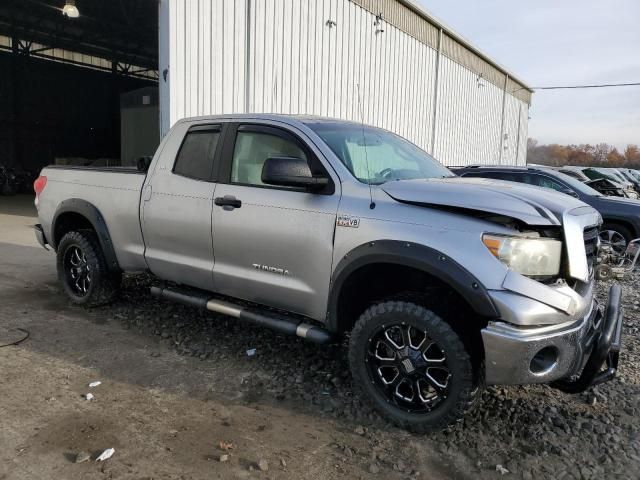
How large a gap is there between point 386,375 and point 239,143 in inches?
83.3

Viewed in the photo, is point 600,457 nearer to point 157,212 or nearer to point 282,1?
point 157,212

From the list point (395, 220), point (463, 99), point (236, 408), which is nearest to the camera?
point (395, 220)

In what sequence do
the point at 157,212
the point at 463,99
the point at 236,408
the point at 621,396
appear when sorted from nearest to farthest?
1. the point at 236,408
2. the point at 621,396
3. the point at 157,212
4. the point at 463,99

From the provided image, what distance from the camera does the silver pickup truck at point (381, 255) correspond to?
279cm

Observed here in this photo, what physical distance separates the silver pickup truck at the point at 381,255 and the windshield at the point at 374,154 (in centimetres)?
2

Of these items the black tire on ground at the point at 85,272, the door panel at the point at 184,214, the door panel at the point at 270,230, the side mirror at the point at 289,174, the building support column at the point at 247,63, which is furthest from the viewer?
the building support column at the point at 247,63

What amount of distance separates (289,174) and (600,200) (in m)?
7.84

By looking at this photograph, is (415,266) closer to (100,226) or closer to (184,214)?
(184,214)

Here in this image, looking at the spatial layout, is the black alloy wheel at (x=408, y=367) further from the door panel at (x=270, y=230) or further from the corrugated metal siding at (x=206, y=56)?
the corrugated metal siding at (x=206, y=56)

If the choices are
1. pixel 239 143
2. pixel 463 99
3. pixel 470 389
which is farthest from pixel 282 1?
pixel 463 99

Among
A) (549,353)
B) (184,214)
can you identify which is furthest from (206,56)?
(549,353)

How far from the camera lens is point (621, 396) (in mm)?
3695

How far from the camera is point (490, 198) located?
2895 mm

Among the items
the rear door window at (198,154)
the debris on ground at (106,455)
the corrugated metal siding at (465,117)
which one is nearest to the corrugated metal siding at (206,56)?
the rear door window at (198,154)
